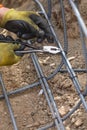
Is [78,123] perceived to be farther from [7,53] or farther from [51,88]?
[7,53]

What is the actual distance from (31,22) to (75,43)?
2.78ft

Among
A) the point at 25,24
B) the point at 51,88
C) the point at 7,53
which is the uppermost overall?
the point at 25,24

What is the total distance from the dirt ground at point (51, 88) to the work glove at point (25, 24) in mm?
555

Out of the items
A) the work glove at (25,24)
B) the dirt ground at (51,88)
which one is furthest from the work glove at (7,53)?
the dirt ground at (51,88)

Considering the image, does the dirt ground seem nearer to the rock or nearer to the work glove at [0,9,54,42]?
the rock

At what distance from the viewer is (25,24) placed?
2002 mm

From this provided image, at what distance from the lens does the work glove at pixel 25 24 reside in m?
2.01

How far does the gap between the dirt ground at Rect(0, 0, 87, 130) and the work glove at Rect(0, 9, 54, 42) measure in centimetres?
56

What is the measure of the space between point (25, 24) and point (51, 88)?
2.31 ft

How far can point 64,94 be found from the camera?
8.14 feet

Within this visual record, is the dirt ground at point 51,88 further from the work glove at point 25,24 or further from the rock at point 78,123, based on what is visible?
the work glove at point 25,24

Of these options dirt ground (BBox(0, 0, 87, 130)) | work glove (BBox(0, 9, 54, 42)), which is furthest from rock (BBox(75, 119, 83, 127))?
work glove (BBox(0, 9, 54, 42))

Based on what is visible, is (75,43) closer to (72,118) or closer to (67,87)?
(67,87)

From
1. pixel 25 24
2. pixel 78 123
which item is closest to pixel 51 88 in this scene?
pixel 78 123
